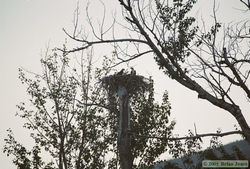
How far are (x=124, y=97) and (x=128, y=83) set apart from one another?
2.27 feet

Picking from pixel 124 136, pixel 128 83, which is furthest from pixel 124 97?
pixel 124 136

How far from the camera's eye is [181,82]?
4371mm

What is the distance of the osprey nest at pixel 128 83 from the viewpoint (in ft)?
24.8

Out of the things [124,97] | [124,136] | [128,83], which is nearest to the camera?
[124,136]

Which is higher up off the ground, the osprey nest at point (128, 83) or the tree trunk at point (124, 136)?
the osprey nest at point (128, 83)


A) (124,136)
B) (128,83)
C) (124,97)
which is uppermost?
(128,83)

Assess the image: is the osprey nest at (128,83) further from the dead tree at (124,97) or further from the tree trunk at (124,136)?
the tree trunk at (124,136)

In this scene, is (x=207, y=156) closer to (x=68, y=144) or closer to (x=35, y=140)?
(x=68, y=144)

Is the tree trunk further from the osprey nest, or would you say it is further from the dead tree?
the osprey nest

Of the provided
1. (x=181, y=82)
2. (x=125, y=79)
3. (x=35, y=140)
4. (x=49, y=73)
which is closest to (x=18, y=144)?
(x=35, y=140)

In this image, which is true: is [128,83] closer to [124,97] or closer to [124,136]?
[124,97]

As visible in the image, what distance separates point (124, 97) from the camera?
7094 mm

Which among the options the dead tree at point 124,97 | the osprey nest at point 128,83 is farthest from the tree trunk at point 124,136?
the osprey nest at point 128,83

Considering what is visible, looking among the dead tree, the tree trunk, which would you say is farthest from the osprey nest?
the tree trunk
